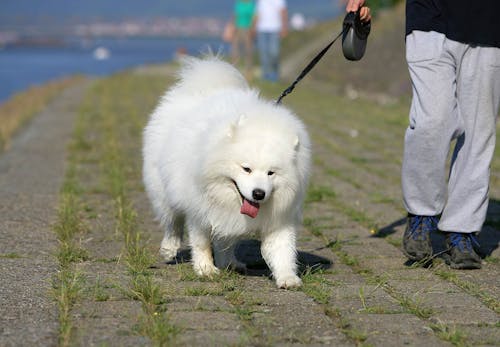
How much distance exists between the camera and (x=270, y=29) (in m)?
18.4

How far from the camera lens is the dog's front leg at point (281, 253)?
4574 mm

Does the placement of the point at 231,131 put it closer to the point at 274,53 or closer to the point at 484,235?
the point at 484,235

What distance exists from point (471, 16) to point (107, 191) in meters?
3.57

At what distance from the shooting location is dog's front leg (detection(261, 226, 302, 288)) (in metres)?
4.57

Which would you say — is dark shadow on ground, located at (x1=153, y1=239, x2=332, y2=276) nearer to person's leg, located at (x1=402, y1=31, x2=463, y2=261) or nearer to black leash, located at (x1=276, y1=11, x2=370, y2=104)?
person's leg, located at (x1=402, y1=31, x2=463, y2=261)

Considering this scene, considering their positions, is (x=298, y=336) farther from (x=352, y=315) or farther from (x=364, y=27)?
(x=364, y=27)

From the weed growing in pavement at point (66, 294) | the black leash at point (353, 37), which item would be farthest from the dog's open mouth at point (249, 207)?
the black leash at point (353, 37)

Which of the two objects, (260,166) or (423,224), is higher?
(260,166)

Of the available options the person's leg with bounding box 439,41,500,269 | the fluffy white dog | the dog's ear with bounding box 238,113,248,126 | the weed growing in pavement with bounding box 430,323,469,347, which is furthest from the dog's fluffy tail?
the weed growing in pavement with bounding box 430,323,469,347

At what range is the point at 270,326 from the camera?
147 inches

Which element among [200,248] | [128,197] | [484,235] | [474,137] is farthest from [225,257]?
[128,197]

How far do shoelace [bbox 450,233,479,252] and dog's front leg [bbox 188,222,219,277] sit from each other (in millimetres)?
1386

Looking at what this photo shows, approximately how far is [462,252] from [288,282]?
3.76 feet

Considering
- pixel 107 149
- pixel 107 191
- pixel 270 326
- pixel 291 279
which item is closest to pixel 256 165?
pixel 291 279
